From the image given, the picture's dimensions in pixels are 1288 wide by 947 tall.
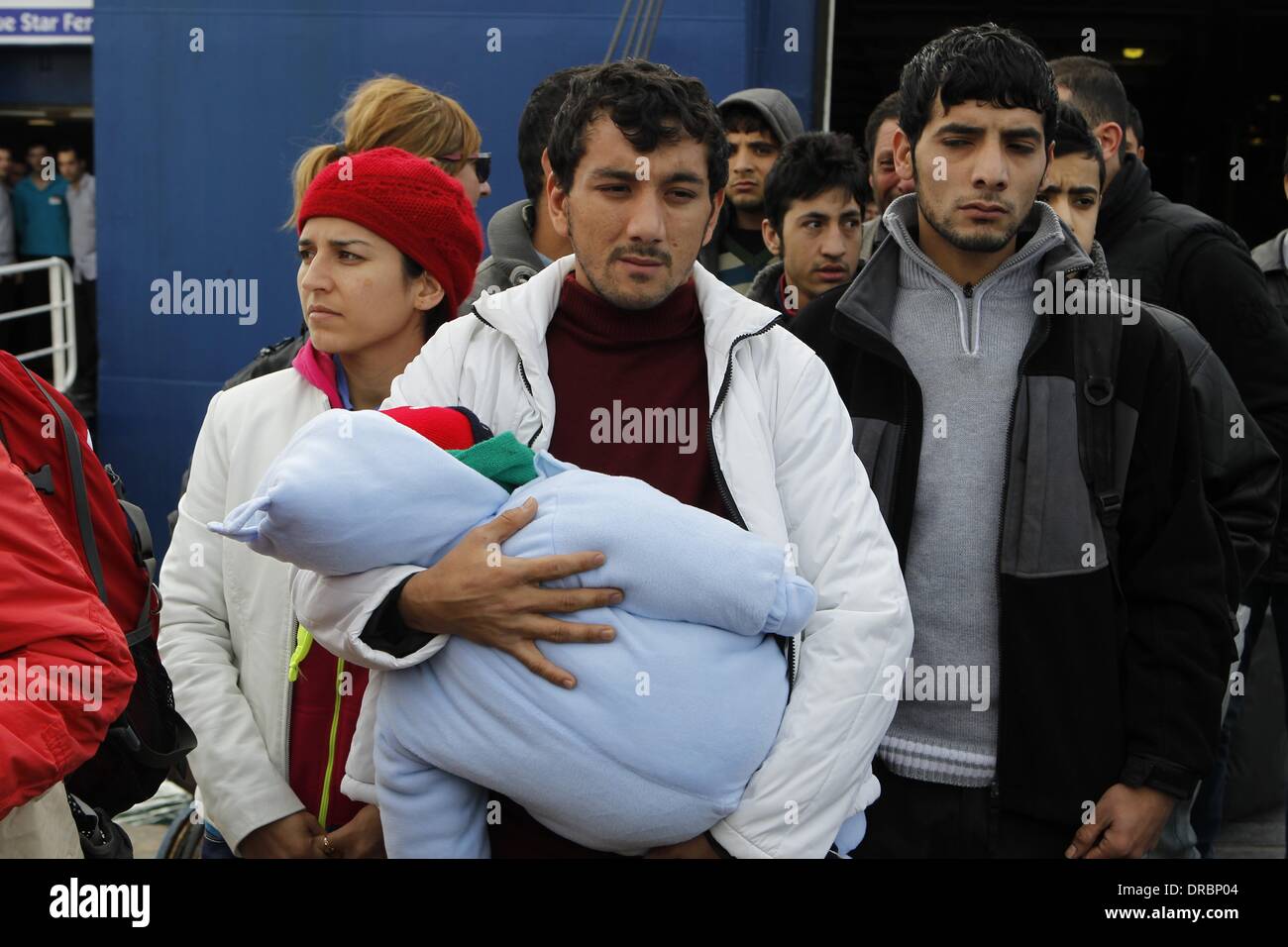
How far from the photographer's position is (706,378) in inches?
92.2

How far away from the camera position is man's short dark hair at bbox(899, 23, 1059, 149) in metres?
2.84

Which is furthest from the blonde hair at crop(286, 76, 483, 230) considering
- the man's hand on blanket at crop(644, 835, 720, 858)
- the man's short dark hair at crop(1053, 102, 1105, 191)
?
the man's hand on blanket at crop(644, 835, 720, 858)

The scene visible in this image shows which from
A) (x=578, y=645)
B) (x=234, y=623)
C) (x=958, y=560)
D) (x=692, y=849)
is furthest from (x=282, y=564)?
(x=958, y=560)

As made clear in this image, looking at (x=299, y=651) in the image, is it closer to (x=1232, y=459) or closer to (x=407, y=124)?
(x=407, y=124)

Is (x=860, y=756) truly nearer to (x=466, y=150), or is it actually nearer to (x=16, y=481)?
(x=16, y=481)

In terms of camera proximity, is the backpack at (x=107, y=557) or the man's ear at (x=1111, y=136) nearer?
the backpack at (x=107, y=557)

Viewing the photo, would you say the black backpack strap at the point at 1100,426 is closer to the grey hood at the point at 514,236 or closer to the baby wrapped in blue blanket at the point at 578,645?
the baby wrapped in blue blanket at the point at 578,645

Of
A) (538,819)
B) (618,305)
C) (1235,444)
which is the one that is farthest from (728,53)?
(538,819)

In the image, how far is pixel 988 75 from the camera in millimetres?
2836

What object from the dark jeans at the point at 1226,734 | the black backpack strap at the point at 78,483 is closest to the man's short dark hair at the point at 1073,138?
the dark jeans at the point at 1226,734

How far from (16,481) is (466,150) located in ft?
6.71

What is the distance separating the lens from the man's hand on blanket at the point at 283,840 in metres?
2.64

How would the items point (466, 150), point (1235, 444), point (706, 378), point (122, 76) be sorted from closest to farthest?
point (706, 378) < point (1235, 444) < point (466, 150) < point (122, 76)
